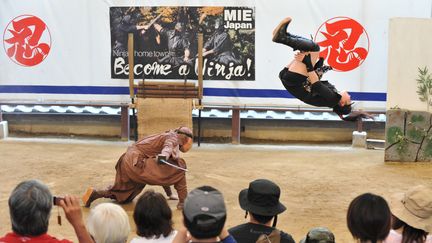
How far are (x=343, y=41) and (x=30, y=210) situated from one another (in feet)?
23.5

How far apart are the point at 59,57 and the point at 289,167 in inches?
160

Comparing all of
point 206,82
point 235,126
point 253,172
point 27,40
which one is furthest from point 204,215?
point 27,40

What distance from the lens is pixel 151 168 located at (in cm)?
622

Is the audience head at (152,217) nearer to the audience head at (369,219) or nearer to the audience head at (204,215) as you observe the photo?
the audience head at (204,215)

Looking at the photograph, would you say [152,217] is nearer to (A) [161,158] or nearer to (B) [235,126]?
(A) [161,158]

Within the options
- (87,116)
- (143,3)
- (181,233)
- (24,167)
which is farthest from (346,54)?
(181,233)

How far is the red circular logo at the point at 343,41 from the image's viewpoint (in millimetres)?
9180

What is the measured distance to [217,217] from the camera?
2570 millimetres

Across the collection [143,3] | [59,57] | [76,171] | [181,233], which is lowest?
[76,171]

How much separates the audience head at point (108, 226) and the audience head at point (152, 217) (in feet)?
0.39

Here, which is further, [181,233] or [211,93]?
[211,93]

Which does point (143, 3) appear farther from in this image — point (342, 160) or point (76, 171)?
point (342, 160)

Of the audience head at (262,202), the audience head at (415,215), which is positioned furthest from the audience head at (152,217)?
the audience head at (415,215)

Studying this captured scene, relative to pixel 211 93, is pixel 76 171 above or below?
below
